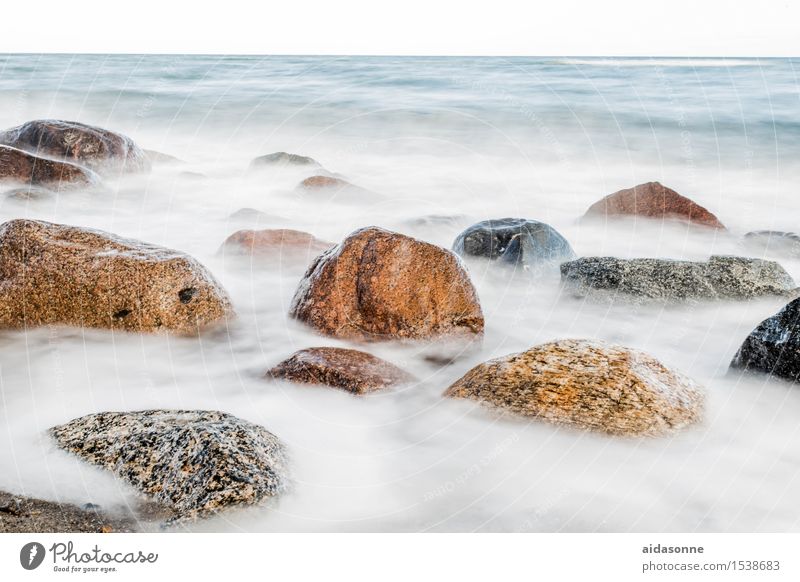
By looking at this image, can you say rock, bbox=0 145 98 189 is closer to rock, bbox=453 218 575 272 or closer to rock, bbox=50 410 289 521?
rock, bbox=453 218 575 272

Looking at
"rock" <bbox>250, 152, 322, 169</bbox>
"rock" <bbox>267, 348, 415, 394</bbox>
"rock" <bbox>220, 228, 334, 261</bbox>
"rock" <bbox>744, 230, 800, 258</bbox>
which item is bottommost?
"rock" <bbox>267, 348, 415, 394</bbox>

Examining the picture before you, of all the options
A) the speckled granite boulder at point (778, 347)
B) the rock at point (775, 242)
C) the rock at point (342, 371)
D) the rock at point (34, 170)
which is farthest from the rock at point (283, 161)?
the speckled granite boulder at point (778, 347)

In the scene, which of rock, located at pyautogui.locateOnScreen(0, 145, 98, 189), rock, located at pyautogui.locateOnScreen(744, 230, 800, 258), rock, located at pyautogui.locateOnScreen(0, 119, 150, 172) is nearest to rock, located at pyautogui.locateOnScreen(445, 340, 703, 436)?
rock, located at pyautogui.locateOnScreen(744, 230, 800, 258)

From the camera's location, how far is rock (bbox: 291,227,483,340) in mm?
4652

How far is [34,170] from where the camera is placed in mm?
7930

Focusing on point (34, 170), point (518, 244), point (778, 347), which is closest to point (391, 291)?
point (518, 244)

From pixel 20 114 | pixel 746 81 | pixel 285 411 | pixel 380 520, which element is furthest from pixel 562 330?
pixel 20 114

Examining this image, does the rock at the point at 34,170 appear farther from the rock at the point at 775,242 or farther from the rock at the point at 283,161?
the rock at the point at 775,242

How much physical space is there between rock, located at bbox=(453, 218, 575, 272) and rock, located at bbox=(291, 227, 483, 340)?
5.64 feet

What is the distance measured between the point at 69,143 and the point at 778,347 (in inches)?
335

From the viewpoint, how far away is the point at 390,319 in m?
4.66
